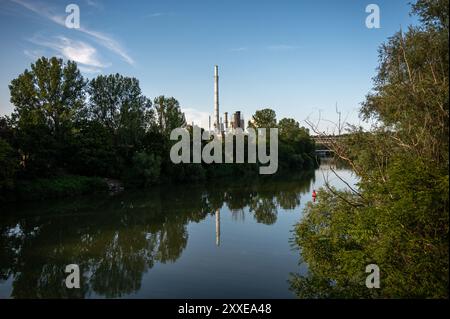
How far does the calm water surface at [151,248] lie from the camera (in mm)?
11555

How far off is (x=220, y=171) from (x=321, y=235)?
39.2 metres

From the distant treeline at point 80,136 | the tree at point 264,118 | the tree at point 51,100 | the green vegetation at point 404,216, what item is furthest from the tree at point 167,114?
the green vegetation at point 404,216

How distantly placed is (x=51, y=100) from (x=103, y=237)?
21.5 m

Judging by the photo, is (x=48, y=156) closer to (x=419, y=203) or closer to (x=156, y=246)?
(x=156, y=246)

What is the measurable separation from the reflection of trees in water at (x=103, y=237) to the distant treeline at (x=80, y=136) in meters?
4.03

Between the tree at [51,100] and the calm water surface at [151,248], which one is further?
the tree at [51,100]

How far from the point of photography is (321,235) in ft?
39.9

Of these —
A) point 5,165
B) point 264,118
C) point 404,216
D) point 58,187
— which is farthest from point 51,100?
point 264,118

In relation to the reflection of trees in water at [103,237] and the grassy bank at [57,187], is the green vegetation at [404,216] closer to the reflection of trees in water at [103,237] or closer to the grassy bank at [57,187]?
the reflection of trees in water at [103,237]

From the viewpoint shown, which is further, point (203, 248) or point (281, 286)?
point (203, 248)

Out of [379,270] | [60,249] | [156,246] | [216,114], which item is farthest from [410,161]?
[216,114]

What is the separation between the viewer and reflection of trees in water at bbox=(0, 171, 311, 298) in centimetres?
1234

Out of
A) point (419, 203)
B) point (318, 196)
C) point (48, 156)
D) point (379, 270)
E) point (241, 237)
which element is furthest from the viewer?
point (48, 156)

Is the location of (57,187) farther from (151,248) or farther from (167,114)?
(167,114)
